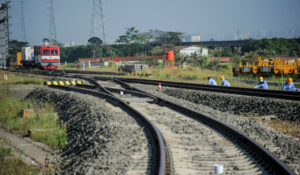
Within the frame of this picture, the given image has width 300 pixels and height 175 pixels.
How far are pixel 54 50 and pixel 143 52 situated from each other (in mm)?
68070

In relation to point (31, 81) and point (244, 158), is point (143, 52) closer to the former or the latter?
point (31, 81)

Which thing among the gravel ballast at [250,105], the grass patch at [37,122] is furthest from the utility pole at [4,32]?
the gravel ballast at [250,105]

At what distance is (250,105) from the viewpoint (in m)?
13.1

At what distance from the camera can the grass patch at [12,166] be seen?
683 cm

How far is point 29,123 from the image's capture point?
1274 centimetres

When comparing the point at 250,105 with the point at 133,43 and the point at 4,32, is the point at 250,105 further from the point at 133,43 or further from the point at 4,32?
the point at 133,43

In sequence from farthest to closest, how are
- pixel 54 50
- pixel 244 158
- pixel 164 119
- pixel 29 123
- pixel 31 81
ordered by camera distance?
1. pixel 54 50
2. pixel 31 81
3. pixel 29 123
4. pixel 164 119
5. pixel 244 158

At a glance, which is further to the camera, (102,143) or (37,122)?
(37,122)

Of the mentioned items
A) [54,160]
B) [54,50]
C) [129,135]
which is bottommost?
[54,160]

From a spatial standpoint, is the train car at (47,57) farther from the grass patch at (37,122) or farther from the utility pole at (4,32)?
the grass patch at (37,122)

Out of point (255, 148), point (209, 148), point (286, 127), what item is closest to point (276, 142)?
point (255, 148)

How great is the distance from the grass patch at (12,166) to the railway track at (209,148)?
9.51ft

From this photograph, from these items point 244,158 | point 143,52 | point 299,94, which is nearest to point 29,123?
point 244,158

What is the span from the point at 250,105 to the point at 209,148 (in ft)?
21.6
